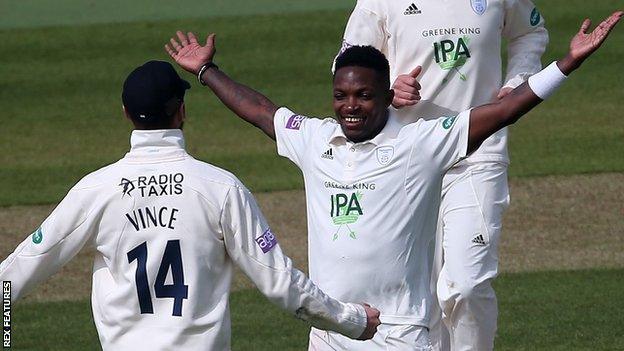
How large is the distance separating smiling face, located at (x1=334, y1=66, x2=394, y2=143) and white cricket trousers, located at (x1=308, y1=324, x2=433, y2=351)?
0.92 metres

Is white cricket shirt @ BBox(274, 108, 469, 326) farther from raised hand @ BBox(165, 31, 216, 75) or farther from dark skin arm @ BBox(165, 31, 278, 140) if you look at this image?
raised hand @ BBox(165, 31, 216, 75)

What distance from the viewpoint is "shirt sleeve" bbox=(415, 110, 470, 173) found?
7352 millimetres

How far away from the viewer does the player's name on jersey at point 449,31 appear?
888 cm

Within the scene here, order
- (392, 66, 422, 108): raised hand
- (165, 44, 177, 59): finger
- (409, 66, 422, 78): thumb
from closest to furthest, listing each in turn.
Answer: (165, 44, 177, 59): finger < (392, 66, 422, 108): raised hand < (409, 66, 422, 78): thumb

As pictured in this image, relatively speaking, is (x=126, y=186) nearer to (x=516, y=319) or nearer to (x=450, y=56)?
(x=450, y=56)

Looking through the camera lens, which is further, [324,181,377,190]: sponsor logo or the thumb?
the thumb

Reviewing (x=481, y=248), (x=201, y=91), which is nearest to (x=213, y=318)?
(x=481, y=248)

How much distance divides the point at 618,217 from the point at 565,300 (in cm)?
270

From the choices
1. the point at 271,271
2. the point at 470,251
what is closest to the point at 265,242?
the point at 271,271

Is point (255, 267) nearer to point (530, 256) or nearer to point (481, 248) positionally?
point (481, 248)

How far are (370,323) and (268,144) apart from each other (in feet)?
34.6

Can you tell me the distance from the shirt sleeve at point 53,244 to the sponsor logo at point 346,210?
1.41 metres

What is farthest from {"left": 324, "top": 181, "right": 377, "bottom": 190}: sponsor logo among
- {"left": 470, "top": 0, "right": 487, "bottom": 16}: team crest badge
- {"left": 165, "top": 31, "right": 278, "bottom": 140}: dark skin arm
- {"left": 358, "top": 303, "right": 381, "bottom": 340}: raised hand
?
{"left": 470, "top": 0, "right": 487, "bottom": 16}: team crest badge

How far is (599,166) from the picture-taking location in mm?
15812
